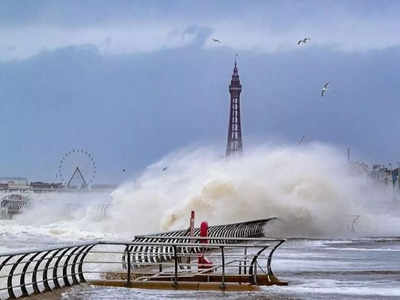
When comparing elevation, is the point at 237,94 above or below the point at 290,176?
above

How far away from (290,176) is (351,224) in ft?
28.5

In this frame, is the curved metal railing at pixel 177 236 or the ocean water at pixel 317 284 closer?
the ocean water at pixel 317 284

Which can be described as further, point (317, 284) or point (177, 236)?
point (177, 236)

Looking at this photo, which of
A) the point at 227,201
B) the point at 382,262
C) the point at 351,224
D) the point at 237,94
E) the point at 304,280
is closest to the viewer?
the point at 304,280

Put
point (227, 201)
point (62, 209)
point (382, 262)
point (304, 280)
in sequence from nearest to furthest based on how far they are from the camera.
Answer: point (304, 280) → point (382, 262) → point (227, 201) → point (62, 209)

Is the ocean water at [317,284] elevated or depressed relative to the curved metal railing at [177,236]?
depressed

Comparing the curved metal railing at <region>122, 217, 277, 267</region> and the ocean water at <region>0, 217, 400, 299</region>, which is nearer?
the ocean water at <region>0, 217, 400, 299</region>

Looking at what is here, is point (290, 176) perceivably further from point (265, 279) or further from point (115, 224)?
point (265, 279)

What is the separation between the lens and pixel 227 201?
72.7 m

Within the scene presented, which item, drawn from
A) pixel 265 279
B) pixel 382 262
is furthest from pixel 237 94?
pixel 265 279

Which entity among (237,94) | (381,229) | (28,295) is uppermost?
(237,94)

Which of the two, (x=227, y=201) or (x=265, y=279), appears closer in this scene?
(x=265, y=279)

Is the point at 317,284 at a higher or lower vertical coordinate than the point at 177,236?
lower

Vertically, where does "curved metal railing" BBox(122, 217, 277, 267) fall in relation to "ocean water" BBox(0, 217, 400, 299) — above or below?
above
